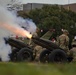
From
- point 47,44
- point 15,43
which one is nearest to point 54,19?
point 15,43

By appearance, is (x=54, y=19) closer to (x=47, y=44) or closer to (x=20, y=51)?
(x=20, y=51)

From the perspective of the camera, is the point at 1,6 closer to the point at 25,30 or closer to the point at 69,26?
Answer: the point at 25,30

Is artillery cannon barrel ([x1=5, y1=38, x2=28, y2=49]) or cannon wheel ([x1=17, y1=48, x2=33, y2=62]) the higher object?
artillery cannon barrel ([x1=5, y1=38, x2=28, y2=49])

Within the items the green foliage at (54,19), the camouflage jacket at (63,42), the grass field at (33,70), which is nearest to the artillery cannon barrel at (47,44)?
the camouflage jacket at (63,42)

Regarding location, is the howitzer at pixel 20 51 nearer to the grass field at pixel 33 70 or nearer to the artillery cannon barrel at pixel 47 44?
the artillery cannon barrel at pixel 47 44

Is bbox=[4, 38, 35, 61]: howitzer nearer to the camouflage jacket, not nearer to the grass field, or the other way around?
the camouflage jacket

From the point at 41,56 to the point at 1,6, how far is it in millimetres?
3668

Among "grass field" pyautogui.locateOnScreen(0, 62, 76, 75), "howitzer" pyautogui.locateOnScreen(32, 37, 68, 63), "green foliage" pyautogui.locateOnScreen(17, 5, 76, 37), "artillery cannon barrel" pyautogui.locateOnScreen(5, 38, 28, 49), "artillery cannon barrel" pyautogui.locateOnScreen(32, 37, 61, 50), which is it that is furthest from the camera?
"green foliage" pyautogui.locateOnScreen(17, 5, 76, 37)

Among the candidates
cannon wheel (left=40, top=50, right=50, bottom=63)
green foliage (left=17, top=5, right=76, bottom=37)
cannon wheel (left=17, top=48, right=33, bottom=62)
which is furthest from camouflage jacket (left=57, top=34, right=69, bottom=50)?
green foliage (left=17, top=5, right=76, bottom=37)

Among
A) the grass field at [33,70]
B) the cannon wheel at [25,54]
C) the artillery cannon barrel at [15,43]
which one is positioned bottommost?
the cannon wheel at [25,54]

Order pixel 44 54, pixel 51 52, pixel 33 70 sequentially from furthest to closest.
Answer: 1. pixel 44 54
2. pixel 51 52
3. pixel 33 70

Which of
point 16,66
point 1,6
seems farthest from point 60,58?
point 16,66

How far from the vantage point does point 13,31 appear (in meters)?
Result: 17.2

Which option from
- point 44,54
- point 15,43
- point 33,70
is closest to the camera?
point 33,70
